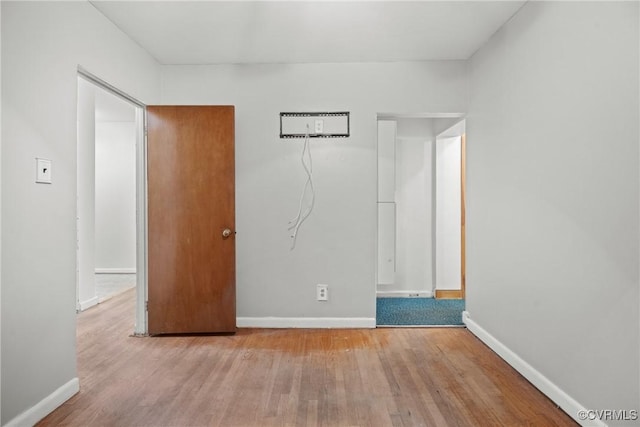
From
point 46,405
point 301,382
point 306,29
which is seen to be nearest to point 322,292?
point 301,382

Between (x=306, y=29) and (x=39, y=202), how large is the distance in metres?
2.04

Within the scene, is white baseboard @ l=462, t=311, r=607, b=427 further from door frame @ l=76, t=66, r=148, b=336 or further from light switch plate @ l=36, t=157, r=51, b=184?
light switch plate @ l=36, t=157, r=51, b=184

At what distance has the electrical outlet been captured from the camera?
3.42 meters

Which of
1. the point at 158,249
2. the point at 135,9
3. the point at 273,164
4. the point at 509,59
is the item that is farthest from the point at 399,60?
the point at 158,249

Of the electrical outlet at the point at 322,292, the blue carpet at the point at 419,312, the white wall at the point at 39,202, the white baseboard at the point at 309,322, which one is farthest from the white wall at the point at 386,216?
the white wall at the point at 39,202

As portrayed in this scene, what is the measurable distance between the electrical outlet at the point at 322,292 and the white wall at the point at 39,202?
1880 mm

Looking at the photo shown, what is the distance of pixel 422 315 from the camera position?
147 inches

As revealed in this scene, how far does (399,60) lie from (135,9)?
212cm

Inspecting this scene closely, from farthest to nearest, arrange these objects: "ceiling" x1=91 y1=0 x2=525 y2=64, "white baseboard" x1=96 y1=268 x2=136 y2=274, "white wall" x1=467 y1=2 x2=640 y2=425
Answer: "white baseboard" x1=96 y1=268 x2=136 y2=274
"ceiling" x1=91 y1=0 x2=525 y2=64
"white wall" x1=467 y1=2 x2=640 y2=425

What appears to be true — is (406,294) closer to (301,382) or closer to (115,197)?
(301,382)

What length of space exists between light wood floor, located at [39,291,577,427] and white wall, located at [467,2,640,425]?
1.02 ft

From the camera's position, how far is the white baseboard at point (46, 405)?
1838 mm

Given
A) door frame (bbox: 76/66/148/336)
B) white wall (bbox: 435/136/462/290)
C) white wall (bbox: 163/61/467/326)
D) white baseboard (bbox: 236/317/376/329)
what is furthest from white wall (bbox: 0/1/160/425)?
white wall (bbox: 435/136/462/290)

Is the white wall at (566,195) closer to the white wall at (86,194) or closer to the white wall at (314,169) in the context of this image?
the white wall at (314,169)
